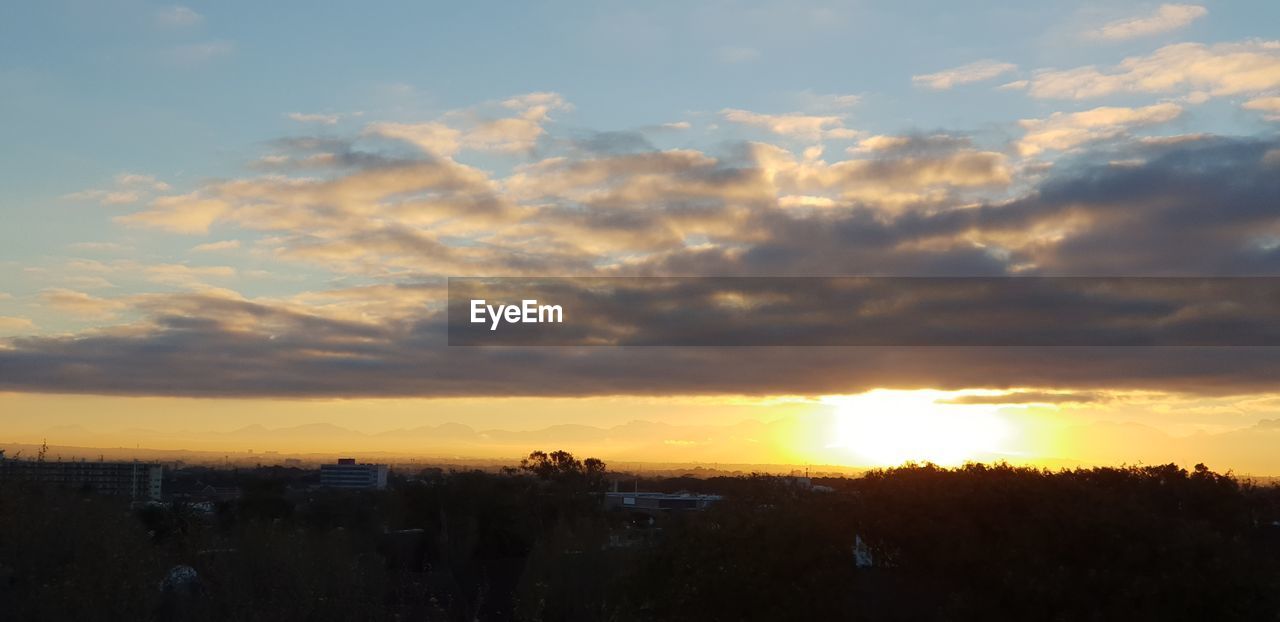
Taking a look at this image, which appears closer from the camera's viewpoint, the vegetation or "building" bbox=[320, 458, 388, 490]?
the vegetation

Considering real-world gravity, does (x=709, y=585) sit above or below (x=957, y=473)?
below

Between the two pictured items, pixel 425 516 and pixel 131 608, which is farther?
pixel 425 516

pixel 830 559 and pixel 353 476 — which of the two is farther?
pixel 353 476

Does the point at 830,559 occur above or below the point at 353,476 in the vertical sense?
above

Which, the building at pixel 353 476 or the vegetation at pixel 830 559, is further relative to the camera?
the building at pixel 353 476

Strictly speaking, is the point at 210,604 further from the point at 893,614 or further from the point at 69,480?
the point at 893,614

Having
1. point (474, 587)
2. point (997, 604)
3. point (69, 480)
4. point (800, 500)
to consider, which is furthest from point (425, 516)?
point (997, 604)

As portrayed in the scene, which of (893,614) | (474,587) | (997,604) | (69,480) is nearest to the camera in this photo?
(997,604)

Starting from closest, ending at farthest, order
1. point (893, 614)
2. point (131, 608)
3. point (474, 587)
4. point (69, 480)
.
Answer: point (131, 608) < point (893, 614) < point (69, 480) < point (474, 587)
